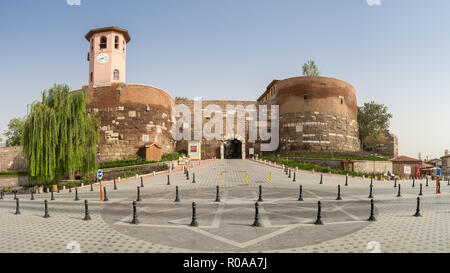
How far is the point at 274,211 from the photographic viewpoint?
10.3m

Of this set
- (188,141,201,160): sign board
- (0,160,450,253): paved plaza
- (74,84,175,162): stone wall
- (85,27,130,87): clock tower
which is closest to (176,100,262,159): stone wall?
(188,141,201,160): sign board

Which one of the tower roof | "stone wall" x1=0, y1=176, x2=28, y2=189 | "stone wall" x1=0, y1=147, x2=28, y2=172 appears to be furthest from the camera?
the tower roof

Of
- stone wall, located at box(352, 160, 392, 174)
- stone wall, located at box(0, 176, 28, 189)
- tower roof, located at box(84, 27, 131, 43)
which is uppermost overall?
tower roof, located at box(84, 27, 131, 43)

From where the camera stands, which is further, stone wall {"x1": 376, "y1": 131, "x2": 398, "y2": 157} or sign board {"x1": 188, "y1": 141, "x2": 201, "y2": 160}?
stone wall {"x1": 376, "y1": 131, "x2": 398, "y2": 157}

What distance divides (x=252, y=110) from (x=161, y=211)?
35780mm

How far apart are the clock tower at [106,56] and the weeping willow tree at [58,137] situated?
1685 cm

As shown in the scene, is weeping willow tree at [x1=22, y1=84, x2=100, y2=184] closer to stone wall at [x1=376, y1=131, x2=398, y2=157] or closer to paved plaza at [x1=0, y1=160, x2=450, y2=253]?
paved plaza at [x1=0, y1=160, x2=450, y2=253]

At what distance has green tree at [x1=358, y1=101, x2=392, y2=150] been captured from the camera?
168ft

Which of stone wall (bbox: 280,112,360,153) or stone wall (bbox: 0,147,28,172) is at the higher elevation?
stone wall (bbox: 280,112,360,153)

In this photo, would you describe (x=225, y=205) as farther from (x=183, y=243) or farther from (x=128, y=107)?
(x=128, y=107)

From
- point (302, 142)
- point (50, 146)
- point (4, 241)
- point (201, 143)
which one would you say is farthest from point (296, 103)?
point (4, 241)

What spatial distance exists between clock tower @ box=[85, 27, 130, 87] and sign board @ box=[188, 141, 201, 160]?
14.3 meters

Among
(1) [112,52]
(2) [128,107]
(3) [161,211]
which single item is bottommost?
(3) [161,211]

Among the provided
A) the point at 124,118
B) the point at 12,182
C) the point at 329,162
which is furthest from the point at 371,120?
the point at 12,182
